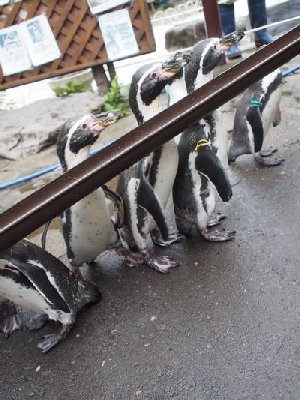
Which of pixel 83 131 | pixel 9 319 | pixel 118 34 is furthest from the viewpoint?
pixel 118 34

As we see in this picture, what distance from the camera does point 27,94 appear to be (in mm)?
7691

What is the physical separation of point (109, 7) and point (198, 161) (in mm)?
3388

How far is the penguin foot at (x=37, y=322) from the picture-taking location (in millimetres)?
2389

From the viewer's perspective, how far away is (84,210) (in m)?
2.36

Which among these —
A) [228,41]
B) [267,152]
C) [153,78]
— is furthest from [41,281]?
[267,152]

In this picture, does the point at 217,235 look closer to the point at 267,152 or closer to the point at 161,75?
the point at 161,75


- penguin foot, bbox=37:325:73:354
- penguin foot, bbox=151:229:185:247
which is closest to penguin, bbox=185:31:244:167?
penguin foot, bbox=151:229:185:247

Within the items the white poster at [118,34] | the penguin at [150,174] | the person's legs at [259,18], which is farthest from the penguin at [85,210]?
the person's legs at [259,18]

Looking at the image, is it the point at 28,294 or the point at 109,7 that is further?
the point at 109,7

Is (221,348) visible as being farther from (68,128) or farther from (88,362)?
(68,128)

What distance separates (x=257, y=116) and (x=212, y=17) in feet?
8.63

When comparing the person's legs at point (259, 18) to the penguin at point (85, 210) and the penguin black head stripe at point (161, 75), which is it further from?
the penguin at point (85, 210)

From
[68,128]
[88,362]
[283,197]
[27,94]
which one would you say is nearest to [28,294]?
[88,362]

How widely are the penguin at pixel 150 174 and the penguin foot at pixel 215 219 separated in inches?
14.3
